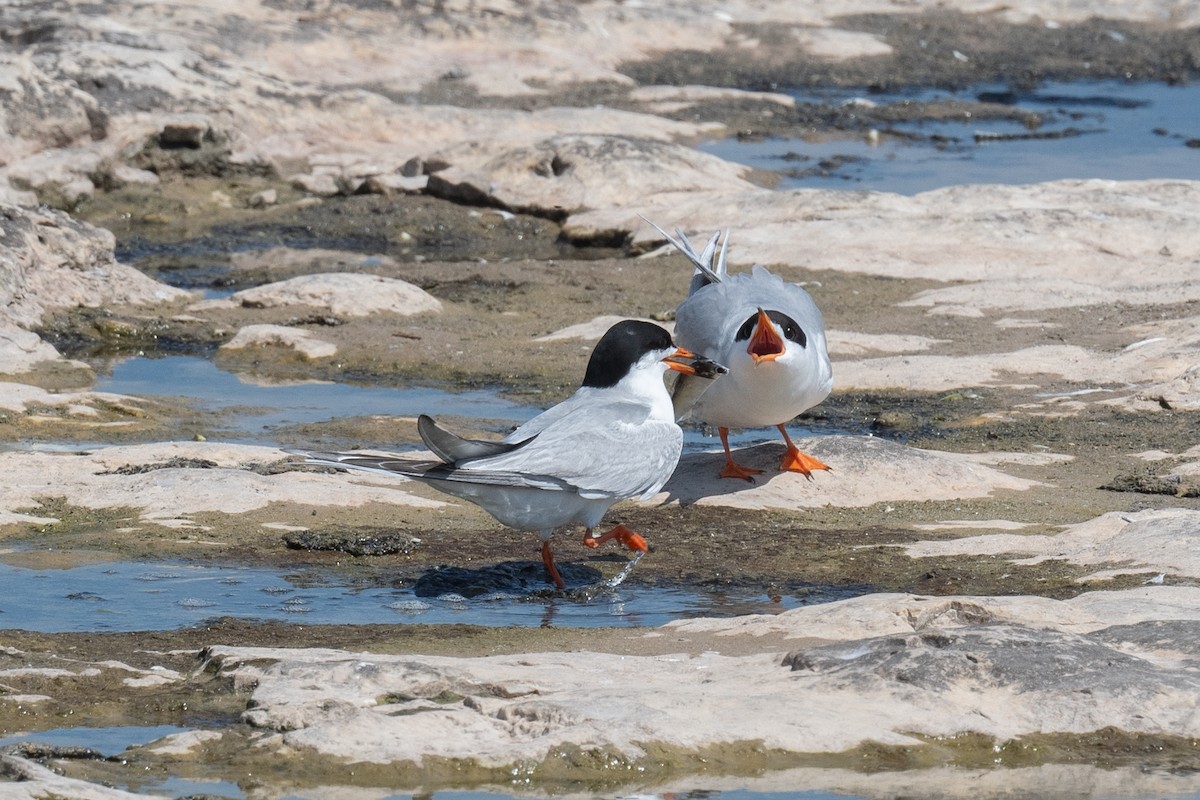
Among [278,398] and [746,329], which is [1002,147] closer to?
[278,398]

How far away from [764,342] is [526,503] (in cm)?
150

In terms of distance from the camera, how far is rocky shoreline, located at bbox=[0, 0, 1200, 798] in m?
4.43

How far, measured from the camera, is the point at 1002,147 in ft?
65.0

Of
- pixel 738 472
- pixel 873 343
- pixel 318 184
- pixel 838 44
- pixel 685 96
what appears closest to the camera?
pixel 738 472

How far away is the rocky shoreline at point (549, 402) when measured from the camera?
14.5 ft

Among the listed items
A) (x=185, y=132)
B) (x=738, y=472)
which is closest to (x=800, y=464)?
(x=738, y=472)

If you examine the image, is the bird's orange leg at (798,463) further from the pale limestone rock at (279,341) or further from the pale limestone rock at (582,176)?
the pale limestone rock at (582,176)

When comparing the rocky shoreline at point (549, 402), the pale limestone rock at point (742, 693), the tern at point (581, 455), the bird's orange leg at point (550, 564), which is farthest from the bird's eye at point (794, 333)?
the pale limestone rock at point (742, 693)

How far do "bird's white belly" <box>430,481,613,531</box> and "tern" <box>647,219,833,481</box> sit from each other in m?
1.20

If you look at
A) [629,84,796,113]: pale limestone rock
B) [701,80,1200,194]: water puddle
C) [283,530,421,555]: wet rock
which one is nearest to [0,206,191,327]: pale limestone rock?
[283,530,421,555]: wet rock

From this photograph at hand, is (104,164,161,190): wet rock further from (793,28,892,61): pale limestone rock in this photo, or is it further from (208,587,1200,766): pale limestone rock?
(793,28,892,61): pale limestone rock

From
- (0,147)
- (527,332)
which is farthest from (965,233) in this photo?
(0,147)

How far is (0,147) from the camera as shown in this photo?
612 inches

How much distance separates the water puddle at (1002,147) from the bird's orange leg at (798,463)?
9582 millimetres
